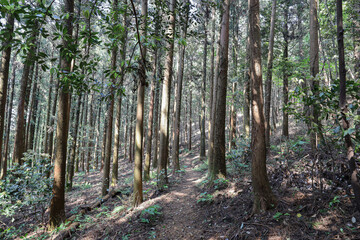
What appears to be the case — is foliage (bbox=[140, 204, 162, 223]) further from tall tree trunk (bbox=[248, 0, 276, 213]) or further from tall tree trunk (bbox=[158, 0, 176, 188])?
tall tree trunk (bbox=[248, 0, 276, 213])

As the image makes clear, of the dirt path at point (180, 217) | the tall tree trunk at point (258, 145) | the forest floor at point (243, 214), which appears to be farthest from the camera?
the dirt path at point (180, 217)

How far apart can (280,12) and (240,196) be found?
1591 cm

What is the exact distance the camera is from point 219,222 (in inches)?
198

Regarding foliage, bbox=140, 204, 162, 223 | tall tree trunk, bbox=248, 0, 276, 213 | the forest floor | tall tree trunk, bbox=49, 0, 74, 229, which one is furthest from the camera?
tall tree trunk, bbox=49, 0, 74, 229

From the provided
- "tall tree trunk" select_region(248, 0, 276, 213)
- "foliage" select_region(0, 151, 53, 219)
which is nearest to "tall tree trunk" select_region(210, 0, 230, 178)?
"tall tree trunk" select_region(248, 0, 276, 213)

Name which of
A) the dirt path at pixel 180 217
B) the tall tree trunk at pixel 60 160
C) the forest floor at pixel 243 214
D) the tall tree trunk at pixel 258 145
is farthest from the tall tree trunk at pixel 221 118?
the tall tree trunk at pixel 60 160

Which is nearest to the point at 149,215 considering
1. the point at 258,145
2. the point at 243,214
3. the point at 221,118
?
the point at 243,214

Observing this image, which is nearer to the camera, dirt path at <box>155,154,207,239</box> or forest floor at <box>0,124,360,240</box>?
forest floor at <box>0,124,360,240</box>

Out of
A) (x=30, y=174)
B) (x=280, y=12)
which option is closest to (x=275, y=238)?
(x=30, y=174)

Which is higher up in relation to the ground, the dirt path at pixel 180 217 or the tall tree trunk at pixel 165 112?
the tall tree trunk at pixel 165 112

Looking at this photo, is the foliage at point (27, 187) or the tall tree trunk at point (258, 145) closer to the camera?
the tall tree trunk at point (258, 145)

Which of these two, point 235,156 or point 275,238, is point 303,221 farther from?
point 235,156

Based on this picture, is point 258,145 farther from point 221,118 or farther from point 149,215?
point 149,215

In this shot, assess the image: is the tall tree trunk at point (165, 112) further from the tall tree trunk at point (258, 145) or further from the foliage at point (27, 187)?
the tall tree trunk at point (258, 145)
